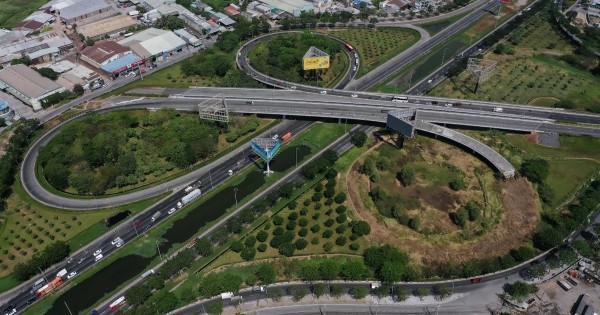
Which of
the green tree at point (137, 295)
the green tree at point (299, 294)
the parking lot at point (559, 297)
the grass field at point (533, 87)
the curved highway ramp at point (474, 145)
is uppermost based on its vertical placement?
the curved highway ramp at point (474, 145)

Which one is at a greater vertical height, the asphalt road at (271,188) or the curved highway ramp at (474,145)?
the curved highway ramp at (474,145)

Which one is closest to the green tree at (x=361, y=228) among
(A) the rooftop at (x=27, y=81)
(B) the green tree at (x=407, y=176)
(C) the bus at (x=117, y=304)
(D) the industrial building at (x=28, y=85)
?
(B) the green tree at (x=407, y=176)

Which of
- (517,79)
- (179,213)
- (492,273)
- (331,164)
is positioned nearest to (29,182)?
(179,213)

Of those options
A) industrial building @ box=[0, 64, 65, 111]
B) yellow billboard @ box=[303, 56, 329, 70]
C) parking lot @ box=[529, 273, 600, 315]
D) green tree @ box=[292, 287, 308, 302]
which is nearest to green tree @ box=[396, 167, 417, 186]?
parking lot @ box=[529, 273, 600, 315]

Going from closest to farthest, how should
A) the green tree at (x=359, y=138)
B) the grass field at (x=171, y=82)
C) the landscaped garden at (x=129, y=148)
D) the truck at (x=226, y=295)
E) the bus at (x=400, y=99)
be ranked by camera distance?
the truck at (x=226, y=295) < the landscaped garden at (x=129, y=148) < the green tree at (x=359, y=138) < the bus at (x=400, y=99) < the grass field at (x=171, y=82)

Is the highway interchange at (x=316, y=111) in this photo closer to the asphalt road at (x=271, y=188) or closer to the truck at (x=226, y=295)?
the asphalt road at (x=271, y=188)

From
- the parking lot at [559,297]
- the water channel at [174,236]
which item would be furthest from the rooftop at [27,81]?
the parking lot at [559,297]

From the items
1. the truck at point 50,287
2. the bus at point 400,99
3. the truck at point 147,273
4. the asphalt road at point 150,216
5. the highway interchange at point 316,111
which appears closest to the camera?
the truck at point 50,287

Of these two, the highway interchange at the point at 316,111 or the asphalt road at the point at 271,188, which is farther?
the highway interchange at the point at 316,111
